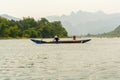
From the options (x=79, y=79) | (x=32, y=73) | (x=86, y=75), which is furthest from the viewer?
(x=32, y=73)

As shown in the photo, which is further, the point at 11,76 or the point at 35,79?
the point at 11,76

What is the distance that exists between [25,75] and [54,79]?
4261 mm

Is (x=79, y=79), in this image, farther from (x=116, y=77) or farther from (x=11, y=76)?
(x=11, y=76)

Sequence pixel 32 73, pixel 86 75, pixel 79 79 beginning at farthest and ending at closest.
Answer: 1. pixel 32 73
2. pixel 86 75
3. pixel 79 79

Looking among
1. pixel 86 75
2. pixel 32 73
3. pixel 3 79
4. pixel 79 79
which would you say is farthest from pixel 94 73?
pixel 3 79

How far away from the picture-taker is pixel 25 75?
34.9 meters

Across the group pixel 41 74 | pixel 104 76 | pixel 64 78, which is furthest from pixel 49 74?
pixel 104 76

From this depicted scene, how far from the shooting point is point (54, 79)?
31969mm

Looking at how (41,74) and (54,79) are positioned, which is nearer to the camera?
(54,79)

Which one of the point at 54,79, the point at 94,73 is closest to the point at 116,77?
the point at 94,73

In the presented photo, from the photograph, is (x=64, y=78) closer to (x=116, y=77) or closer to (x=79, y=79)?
(x=79, y=79)

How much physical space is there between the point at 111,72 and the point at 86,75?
3508 mm

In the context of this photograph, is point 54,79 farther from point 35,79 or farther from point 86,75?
point 86,75

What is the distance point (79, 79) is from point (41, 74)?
553 cm
